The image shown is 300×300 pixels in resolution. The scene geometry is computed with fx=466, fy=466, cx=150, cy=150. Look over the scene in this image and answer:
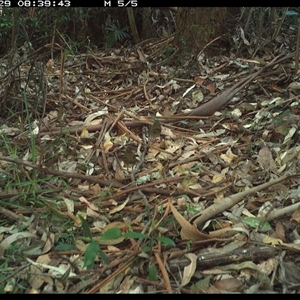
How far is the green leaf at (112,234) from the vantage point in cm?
155

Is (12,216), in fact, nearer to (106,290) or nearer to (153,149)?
(106,290)

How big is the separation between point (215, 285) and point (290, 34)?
222cm

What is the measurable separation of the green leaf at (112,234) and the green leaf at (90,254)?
Answer: 1.7 inches

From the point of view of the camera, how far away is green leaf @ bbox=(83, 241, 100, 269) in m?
1.47

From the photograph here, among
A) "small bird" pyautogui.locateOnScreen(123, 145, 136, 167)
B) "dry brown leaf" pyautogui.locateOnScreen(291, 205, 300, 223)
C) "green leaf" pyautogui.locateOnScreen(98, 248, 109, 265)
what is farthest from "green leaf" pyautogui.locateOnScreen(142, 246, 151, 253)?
"small bird" pyautogui.locateOnScreen(123, 145, 136, 167)

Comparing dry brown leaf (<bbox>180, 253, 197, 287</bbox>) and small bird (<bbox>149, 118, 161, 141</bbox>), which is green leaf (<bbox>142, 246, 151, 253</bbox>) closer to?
dry brown leaf (<bbox>180, 253, 197, 287</bbox>)

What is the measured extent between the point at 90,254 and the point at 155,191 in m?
0.49

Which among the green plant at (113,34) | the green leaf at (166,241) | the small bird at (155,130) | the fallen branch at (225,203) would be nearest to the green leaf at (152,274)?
the green leaf at (166,241)

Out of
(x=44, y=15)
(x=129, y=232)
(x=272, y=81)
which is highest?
(x=44, y=15)

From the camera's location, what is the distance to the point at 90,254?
1.48 m

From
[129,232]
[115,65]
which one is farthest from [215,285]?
[115,65]

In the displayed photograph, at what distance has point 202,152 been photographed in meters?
2.18

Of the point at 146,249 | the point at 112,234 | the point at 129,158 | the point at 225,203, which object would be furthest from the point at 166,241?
the point at 129,158

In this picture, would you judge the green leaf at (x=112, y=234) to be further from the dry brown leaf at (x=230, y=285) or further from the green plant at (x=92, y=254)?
the dry brown leaf at (x=230, y=285)
